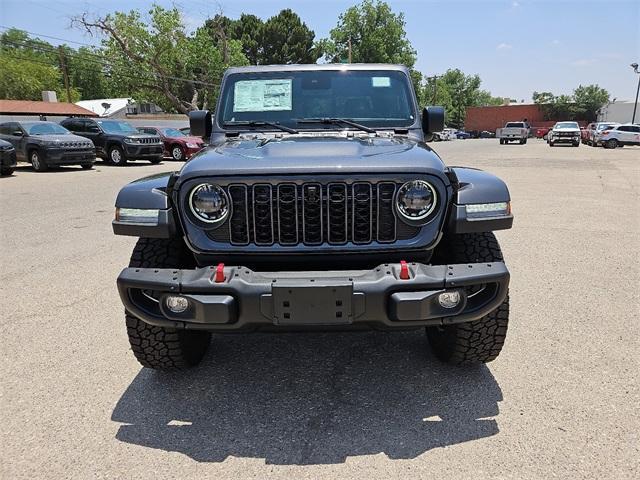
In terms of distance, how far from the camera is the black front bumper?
7.64ft

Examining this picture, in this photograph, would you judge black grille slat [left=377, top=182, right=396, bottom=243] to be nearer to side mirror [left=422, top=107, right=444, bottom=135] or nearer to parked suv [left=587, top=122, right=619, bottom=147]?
side mirror [left=422, top=107, right=444, bottom=135]

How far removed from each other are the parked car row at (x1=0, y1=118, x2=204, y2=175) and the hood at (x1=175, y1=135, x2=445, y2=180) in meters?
11.4

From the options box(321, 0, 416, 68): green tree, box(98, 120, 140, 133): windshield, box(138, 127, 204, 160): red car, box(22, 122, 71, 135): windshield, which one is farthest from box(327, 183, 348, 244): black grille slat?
box(321, 0, 416, 68): green tree

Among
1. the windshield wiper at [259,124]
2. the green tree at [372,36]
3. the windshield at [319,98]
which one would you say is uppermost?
the green tree at [372,36]

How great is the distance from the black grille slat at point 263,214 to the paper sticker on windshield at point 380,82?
175 cm

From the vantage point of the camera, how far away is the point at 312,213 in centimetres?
262

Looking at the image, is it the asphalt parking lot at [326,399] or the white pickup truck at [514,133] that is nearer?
the asphalt parking lot at [326,399]

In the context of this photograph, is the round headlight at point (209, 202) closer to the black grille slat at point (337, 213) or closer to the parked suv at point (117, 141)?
the black grille slat at point (337, 213)

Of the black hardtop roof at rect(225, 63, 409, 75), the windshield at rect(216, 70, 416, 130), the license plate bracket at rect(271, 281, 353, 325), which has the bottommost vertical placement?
the license plate bracket at rect(271, 281, 353, 325)

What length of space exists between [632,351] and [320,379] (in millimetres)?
2080

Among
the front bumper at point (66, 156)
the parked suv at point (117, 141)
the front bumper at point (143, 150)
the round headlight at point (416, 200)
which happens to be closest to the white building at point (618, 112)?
the front bumper at point (143, 150)

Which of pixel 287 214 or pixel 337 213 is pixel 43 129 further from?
pixel 337 213

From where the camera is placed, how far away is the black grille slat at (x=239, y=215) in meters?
2.61

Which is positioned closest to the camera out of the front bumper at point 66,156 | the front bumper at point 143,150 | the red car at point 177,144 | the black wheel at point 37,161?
the front bumper at point 66,156
